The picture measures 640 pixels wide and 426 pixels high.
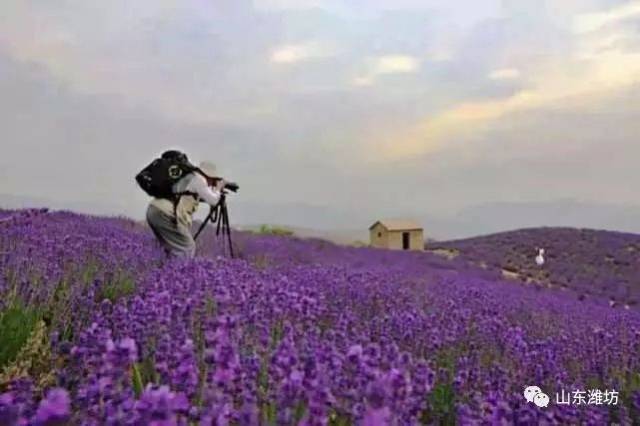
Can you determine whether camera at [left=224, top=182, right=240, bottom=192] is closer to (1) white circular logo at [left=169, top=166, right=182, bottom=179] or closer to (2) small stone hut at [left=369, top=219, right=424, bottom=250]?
(1) white circular logo at [left=169, top=166, right=182, bottom=179]

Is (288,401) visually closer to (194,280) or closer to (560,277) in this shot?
(194,280)

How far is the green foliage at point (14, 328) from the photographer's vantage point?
2797 mm

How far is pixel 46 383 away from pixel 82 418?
2.91ft

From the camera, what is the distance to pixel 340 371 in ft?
6.69

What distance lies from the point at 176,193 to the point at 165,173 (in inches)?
6.3

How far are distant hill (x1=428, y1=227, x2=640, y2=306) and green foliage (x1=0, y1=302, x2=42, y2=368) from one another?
881 centimetres

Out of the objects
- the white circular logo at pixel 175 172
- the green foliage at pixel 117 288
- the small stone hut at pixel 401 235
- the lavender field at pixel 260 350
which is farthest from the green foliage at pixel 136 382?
the small stone hut at pixel 401 235

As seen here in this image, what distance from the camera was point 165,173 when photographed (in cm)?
545

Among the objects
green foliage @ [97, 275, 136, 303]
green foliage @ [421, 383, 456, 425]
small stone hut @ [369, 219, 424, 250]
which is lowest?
green foliage @ [421, 383, 456, 425]

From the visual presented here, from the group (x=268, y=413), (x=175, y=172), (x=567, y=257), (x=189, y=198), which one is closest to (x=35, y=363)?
(x=268, y=413)

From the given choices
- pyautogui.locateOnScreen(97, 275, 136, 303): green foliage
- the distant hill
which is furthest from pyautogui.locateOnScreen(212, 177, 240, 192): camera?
the distant hill

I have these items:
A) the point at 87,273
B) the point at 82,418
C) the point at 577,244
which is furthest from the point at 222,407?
the point at 577,244

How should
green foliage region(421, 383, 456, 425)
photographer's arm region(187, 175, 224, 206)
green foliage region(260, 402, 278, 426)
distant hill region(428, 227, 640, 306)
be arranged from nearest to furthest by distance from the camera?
green foliage region(260, 402, 278, 426), green foliage region(421, 383, 456, 425), photographer's arm region(187, 175, 224, 206), distant hill region(428, 227, 640, 306)

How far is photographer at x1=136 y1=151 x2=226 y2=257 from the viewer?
5.42 meters
